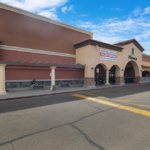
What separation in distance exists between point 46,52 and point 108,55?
400 inches

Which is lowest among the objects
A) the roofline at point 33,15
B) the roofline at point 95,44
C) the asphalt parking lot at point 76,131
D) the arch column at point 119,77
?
the asphalt parking lot at point 76,131

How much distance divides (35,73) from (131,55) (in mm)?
18994

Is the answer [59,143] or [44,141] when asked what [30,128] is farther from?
[59,143]

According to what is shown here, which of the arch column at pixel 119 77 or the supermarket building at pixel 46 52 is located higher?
the supermarket building at pixel 46 52

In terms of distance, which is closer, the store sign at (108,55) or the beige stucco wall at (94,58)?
the beige stucco wall at (94,58)

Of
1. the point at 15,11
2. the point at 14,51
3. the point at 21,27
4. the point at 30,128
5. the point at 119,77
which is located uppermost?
the point at 15,11

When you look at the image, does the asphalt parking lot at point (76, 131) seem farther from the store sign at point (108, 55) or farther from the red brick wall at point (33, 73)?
the store sign at point (108, 55)

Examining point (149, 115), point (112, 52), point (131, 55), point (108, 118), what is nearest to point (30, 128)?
point (108, 118)

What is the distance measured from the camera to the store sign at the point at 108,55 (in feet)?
59.4

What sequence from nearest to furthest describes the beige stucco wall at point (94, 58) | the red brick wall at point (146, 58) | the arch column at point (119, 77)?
the beige stucco wall at point (94, 58) → the arch column at point (119, 77) → the red brick wall at point (146, 58)

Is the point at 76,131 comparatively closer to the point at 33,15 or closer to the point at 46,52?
the point at 46,52

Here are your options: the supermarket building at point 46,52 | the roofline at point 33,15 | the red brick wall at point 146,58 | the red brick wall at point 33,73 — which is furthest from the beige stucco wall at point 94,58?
the red brick wall at point 146,58

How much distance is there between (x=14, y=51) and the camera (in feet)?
45.8

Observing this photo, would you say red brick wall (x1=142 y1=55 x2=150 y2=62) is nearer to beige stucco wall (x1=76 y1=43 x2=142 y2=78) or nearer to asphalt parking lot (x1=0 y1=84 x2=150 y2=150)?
beige stucco wall (x1=76 y1=43 x2=142 y2=78)
